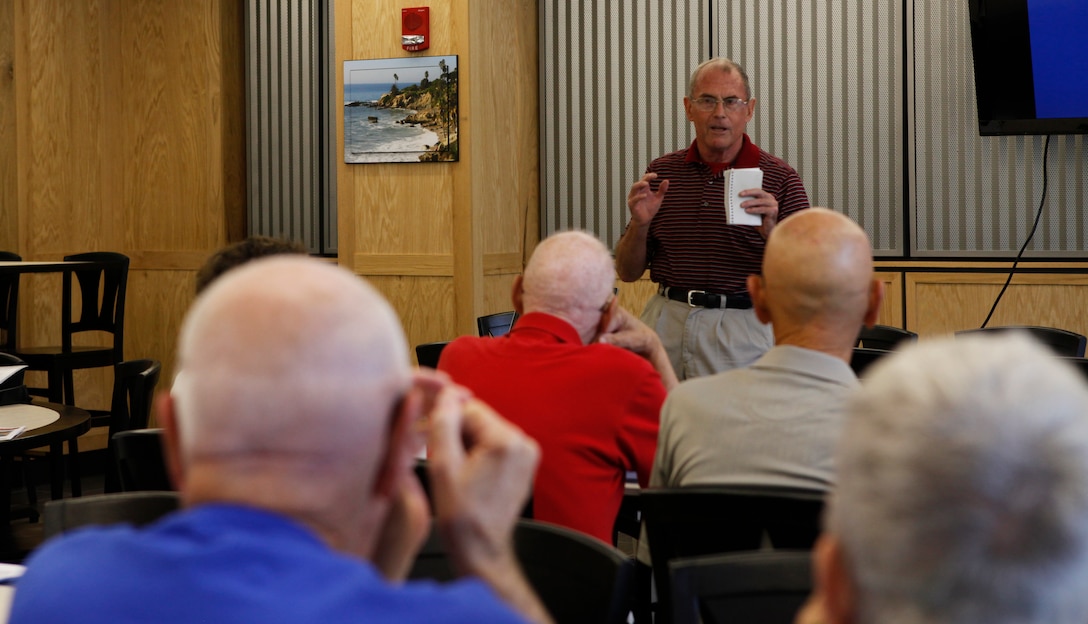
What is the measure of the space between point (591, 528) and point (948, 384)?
5.52 feet

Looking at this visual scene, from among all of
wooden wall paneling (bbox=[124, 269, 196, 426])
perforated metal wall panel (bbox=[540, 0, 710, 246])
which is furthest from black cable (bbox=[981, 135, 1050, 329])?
wooden wall paneling (bbox=[124, 269, 196, 426])

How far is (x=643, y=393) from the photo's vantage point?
2.53m

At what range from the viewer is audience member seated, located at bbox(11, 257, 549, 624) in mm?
1039

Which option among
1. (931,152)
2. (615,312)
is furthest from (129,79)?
(615,312)

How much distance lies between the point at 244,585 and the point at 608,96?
593 cm

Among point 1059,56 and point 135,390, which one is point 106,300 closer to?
point 135,390

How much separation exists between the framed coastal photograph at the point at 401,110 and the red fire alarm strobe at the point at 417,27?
88 mm

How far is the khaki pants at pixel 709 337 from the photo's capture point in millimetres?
4355

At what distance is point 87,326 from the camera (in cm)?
659

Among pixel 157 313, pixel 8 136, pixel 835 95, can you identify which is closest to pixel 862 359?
pixel 835 95

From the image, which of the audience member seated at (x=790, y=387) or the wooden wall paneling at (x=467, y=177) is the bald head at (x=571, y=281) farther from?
the wooden wall paneling at (x=467, y=177)

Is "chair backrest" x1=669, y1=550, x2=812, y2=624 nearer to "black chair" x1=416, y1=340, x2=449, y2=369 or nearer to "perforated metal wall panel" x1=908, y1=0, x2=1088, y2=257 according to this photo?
"black chair" x1=416, y1=340, x2=449, y2=369

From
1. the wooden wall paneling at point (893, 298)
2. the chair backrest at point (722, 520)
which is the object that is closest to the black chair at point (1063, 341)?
the wooden wall paneling at point (893, 298)

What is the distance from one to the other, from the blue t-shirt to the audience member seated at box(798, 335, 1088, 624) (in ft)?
1.14
